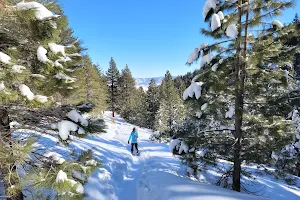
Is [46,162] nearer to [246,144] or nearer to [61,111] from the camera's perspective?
[61,111]

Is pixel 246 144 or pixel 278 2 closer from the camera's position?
pixel 278 2

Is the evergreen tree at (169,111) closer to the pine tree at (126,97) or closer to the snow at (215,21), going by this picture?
the pine tree at (126,97)

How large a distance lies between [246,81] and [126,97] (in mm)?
45082

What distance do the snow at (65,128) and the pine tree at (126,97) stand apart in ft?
155

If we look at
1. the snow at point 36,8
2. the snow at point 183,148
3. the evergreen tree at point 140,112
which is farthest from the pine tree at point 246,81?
the evergreen tree at point 140,112

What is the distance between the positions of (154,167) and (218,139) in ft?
11.9

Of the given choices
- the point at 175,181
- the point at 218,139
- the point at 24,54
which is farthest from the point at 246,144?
the point at 24,54

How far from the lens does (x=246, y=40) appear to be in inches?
290

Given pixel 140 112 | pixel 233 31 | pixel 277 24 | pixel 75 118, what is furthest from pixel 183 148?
pixel 140 112

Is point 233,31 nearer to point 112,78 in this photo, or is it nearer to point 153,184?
point 153,184

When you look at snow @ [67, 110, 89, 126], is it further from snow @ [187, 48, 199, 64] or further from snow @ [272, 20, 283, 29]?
snow @ [272, 20, 283, 29]

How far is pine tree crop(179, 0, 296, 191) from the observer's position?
22.9 ft

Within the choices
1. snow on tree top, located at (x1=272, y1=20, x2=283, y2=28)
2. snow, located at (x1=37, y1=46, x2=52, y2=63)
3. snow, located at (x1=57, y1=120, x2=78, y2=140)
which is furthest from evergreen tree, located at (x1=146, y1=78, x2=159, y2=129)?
snow, located at (x1=37, y1=46, x2=52, y2=63)

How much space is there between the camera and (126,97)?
172 feet
